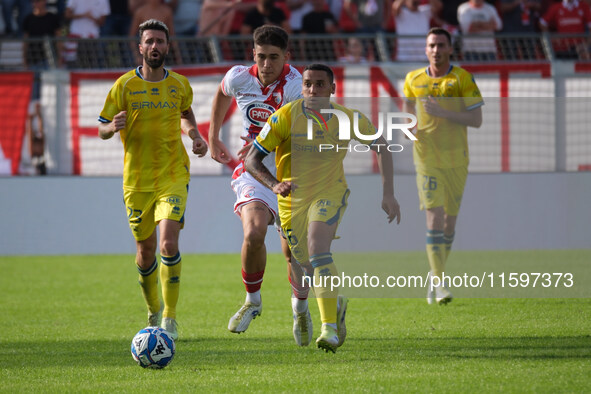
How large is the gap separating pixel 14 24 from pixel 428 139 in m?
9.45

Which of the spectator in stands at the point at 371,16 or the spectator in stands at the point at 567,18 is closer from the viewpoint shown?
the spectator in stands at the point at 567,18

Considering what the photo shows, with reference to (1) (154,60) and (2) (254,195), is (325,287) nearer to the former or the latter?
(2) (254,195)

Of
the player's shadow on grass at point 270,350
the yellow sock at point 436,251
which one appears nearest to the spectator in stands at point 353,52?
the yellow sock at point 436,251

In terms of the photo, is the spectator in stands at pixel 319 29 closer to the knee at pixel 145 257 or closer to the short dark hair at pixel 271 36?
the short dark hair at pixel 271 36

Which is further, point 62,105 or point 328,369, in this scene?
point 62,105

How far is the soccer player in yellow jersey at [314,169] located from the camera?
6.21 m

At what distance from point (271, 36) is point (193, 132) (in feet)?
3.29

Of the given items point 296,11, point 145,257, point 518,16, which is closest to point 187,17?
point 296,11

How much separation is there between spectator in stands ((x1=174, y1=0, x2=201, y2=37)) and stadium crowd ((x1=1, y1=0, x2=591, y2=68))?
0.02 meters

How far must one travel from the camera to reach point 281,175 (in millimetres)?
6660

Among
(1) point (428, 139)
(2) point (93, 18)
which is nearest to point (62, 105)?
(2) point (93, 18)

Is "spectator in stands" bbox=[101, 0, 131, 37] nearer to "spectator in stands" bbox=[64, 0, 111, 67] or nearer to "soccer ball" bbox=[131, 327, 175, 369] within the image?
"spectator in stands" bbox=[64, 0, 111, 67]

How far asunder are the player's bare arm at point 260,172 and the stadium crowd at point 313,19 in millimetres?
8107

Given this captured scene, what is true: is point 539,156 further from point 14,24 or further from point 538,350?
point 14,24
